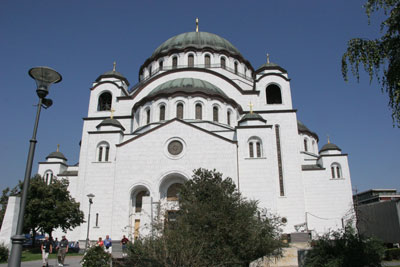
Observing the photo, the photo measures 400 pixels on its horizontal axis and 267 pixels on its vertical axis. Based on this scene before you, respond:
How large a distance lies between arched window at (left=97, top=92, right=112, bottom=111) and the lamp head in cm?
2581

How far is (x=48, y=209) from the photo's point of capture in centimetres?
2106

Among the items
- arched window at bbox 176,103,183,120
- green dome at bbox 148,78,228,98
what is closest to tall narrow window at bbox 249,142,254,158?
green dome at bbox 148,78,228,98

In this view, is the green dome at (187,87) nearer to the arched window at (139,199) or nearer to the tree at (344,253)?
the arched window at (139,199)

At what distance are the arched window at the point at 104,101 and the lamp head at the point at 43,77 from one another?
84.7 ft

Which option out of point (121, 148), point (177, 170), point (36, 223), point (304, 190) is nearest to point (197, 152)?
point (177, 170)

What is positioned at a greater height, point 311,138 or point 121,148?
point 311,138

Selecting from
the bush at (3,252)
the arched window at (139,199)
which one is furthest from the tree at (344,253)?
the arched window at (139,199)

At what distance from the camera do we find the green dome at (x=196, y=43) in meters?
35.8

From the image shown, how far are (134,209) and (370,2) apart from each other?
19.9 m

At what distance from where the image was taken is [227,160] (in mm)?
22578

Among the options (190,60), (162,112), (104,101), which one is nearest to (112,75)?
(104,101)

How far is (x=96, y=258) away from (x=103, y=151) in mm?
15787

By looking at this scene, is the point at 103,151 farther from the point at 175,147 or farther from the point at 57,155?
the point at 57,155

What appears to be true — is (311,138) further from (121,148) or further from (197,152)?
(121,148)
